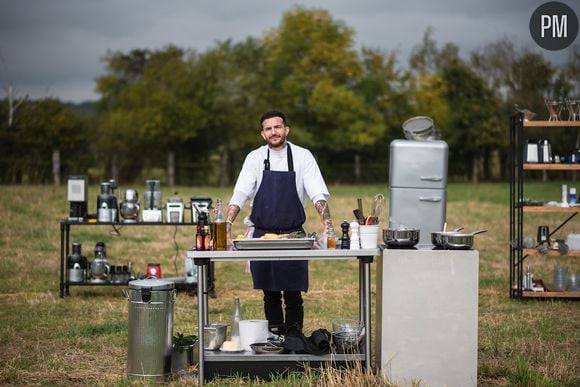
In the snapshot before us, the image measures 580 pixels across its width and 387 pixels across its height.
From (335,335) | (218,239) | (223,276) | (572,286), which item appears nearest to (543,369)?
(335,335)

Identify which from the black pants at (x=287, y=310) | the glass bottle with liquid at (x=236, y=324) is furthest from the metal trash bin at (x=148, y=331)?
the black pants at (x=287, y=310)

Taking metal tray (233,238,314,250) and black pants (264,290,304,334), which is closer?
metal tray (233,238,314,250)

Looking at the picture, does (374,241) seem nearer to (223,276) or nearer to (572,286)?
(572,286)

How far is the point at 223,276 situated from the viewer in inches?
499

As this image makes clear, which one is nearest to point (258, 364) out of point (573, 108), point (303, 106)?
point (573, 108)

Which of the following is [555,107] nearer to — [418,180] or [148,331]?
[418,180]

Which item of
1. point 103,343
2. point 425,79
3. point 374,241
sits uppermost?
point 425,79

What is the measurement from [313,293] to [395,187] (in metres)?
3.05

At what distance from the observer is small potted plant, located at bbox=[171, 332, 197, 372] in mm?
6675

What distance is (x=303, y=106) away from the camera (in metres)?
45.0

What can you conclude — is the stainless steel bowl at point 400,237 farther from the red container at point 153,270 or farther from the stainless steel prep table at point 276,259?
the red container at point 153,270

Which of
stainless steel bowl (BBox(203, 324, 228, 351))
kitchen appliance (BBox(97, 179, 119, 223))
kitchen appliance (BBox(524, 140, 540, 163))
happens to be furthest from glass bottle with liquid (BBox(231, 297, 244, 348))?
kitchen appliance (BBox(524, 140, 540, 163))

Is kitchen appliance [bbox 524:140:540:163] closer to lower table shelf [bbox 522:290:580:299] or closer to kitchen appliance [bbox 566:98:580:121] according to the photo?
kitchen appliance [bbox 566:98:580:121]

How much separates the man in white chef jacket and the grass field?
0.91 m
